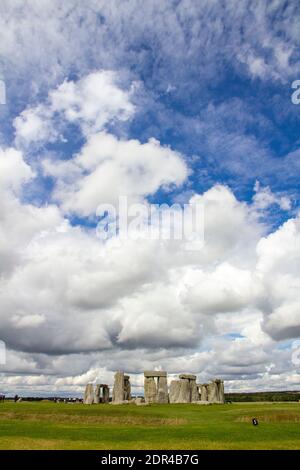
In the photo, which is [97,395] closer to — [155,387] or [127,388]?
[127,388]

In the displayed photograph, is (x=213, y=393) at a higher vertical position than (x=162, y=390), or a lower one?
lower

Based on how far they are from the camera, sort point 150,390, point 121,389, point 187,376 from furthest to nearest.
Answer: point 187,376 < point 121,389 < point 150,390

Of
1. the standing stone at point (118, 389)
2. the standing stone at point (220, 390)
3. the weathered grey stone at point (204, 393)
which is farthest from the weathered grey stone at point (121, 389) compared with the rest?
the standing stone at point (220, 390)

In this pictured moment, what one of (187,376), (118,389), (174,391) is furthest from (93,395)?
(187,376)

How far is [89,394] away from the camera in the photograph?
5756 centimetres

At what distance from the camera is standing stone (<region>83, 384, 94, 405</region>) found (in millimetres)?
57188

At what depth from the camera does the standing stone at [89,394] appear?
5719 centimetres

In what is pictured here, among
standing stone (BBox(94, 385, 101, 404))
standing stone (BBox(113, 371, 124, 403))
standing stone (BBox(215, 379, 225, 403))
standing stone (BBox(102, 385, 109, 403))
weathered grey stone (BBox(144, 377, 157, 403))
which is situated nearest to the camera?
weathered grey stone (BBox(144, 377, 157, 403))

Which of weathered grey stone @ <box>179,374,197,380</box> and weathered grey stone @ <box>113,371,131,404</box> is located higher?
weathered grey stone @ <box>179,374,197,380</box>

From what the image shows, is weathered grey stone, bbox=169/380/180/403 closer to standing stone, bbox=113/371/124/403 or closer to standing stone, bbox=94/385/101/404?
standing stone, bbox=113/371/124/403

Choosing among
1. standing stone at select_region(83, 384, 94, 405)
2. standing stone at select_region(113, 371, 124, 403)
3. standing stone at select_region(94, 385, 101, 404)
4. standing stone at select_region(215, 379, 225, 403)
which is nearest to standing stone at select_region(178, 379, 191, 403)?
standing stone at select_region(215, 379, 225, 403)

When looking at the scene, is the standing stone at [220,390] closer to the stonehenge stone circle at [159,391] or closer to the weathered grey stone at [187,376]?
the stonehenge stone circle at [159,391]
